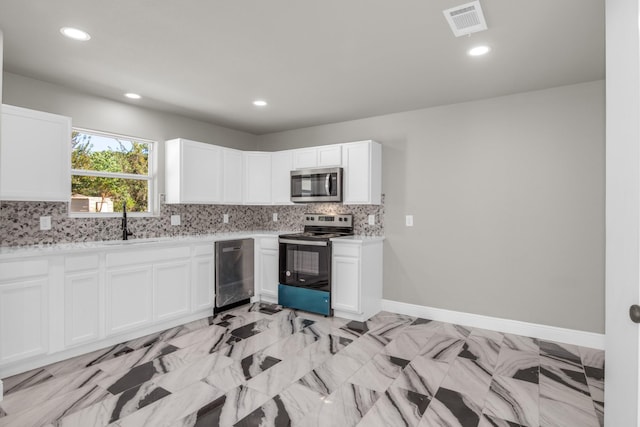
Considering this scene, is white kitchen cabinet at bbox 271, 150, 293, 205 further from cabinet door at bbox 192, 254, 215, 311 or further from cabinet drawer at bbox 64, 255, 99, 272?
cabinet drawer at bbox 64, 255, 99, 272

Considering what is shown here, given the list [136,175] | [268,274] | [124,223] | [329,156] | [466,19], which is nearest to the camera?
[466,19]

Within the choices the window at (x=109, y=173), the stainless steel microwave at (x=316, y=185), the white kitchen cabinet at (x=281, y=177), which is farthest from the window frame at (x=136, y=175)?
the stainless steel microwave at (x=316, y=185)

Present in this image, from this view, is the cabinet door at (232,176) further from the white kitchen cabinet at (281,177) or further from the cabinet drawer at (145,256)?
the cabinet drawer at (145,256)

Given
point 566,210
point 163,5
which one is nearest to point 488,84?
point 566,210

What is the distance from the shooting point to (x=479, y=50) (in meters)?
2.55

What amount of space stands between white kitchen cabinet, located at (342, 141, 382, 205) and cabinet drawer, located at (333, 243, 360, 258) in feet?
1.89

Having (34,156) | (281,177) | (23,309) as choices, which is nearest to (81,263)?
(23,309)

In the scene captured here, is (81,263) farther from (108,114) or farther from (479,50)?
(479,50)

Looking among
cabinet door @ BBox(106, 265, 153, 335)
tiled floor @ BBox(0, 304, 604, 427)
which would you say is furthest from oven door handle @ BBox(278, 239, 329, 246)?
cabinet door @ BBox(106, 265, 153, 335)

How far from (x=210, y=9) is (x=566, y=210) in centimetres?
335

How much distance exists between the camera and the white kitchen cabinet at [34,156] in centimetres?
265

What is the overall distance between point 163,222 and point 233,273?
1.01 metres

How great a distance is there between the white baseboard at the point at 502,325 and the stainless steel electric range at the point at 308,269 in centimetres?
83

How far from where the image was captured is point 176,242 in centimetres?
359
